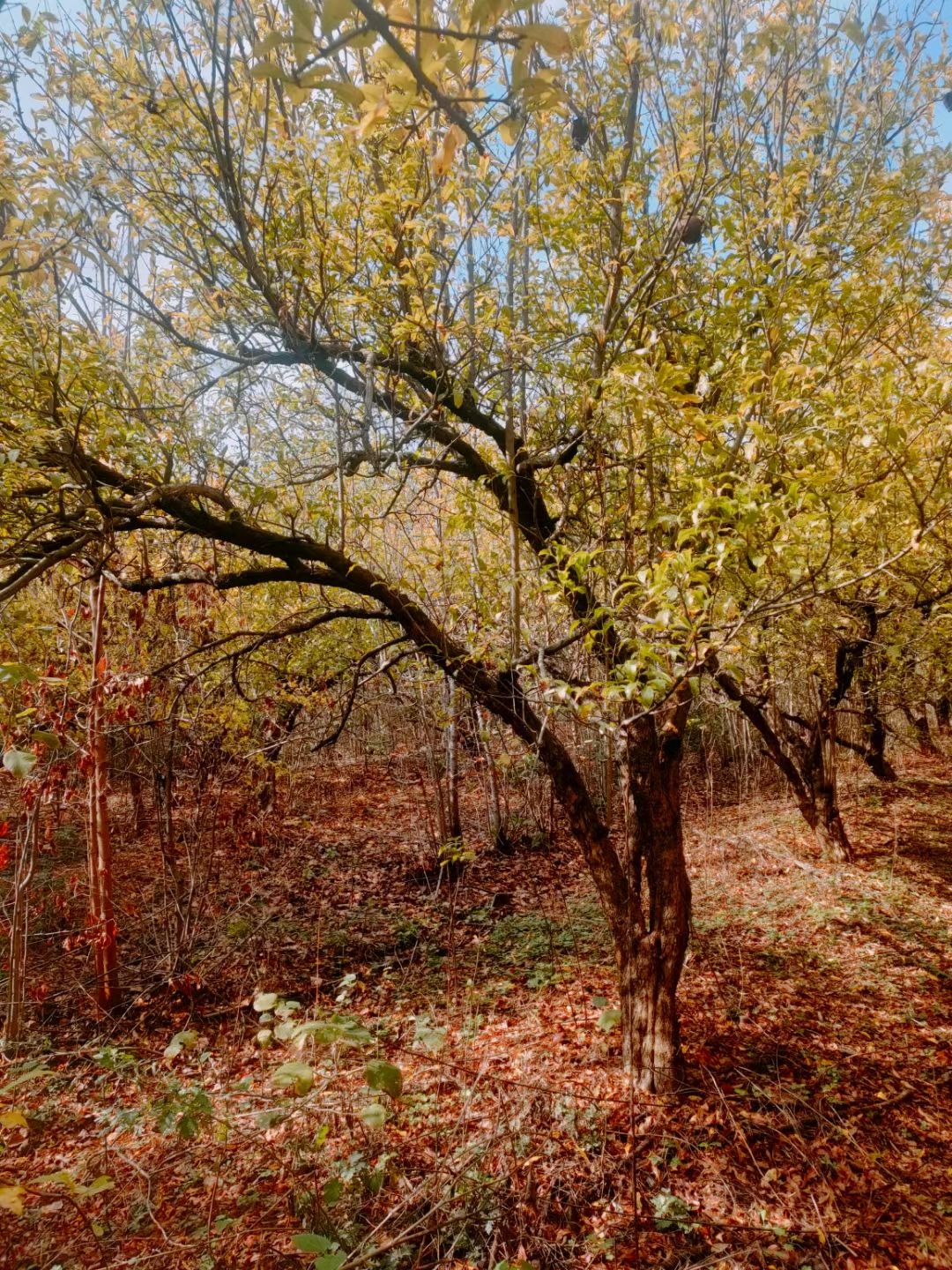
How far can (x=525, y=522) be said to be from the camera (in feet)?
14.9

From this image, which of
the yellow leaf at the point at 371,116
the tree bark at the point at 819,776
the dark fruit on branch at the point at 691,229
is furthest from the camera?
the tree bark at the point at 819,776

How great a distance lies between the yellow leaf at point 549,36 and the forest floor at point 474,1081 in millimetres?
2461

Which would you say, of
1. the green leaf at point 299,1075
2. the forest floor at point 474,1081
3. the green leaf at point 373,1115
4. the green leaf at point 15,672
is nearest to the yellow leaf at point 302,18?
the green leaf at point 15,672

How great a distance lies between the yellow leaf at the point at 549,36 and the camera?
100 centimetres

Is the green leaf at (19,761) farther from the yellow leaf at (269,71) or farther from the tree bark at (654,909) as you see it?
the tree bark at (654,909)

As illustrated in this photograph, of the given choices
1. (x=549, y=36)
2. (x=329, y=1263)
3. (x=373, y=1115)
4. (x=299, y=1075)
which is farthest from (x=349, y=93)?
(x=329, y=1263)

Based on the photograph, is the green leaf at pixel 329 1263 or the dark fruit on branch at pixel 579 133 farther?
the dark fruit on branch at pixel 579 133

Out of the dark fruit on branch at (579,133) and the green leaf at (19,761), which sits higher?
the dark fruit on branch at (579,133)

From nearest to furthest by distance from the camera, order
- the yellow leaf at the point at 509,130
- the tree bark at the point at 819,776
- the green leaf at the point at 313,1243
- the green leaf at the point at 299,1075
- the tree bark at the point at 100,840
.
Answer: the yellow leaf at the point at 509,130, the green leaf at the point at 313,1243, the green leaf at the point at 299,1075, the tree bark at the point at 100,840, the tree bark at the point at 819,776

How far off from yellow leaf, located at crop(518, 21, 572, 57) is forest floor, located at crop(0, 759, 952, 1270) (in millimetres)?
2461

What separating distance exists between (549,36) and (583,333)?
2.68 m

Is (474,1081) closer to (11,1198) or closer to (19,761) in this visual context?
(11,1198)

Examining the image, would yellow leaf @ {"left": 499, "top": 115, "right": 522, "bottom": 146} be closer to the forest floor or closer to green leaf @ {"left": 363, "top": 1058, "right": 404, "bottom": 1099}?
A: the forest floor

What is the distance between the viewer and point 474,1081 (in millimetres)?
3398
